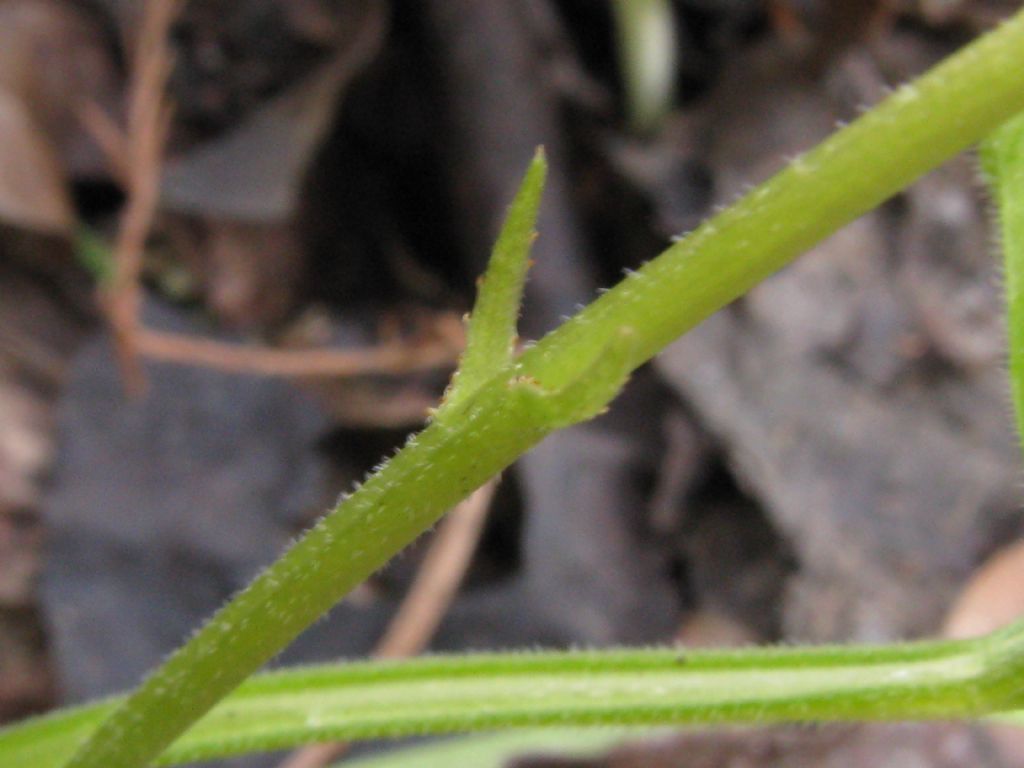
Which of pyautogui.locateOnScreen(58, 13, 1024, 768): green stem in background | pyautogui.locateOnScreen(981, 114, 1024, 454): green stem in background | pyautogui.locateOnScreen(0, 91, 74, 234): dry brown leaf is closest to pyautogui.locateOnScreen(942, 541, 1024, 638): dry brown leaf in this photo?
pyautogui.locateOnScreen(981, 114, 1024, 454): green stem in background

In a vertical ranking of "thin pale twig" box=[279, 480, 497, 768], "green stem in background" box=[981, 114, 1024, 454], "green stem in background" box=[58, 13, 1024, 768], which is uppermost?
"thin pale twig" box=[279, 480, 497, 768]

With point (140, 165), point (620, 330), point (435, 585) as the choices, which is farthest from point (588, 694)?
point (140, 165)

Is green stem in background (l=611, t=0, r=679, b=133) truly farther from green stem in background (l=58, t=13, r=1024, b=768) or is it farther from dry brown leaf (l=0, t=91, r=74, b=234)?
green stem in background (l=58, t=13, r=1024, b=768)

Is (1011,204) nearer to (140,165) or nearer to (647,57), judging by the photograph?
(647,57)

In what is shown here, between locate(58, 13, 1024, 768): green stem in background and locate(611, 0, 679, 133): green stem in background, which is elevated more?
locate(611, 0, 679, 133): green stem in background

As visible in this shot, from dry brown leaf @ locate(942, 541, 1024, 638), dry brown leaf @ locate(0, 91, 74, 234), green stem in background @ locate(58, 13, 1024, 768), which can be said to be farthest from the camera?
dry brown leaf @ locate(0, 91, 74, 234)

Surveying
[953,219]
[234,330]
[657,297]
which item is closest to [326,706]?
[657,297]

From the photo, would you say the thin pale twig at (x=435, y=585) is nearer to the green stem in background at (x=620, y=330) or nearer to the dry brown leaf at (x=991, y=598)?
the dry brown leaf at (x=991, y=598)
